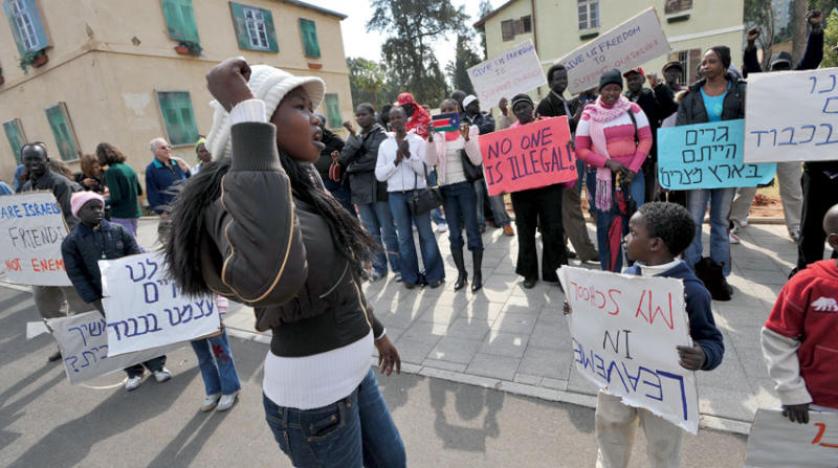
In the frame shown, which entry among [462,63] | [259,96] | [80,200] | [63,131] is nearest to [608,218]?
[259,96]

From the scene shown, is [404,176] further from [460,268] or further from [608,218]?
[608,218]

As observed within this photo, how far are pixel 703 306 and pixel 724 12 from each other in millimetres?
23565

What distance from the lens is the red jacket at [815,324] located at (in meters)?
1.71

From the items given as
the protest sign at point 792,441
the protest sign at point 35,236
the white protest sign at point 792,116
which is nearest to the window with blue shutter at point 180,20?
the protest sign at point 35,236

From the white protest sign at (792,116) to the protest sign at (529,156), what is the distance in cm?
148

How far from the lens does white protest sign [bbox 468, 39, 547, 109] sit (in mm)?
6172

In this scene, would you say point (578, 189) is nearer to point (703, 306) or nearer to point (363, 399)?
point (703, 306)

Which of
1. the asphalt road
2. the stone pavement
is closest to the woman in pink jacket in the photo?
the stone pavement

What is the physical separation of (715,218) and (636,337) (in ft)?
9.89

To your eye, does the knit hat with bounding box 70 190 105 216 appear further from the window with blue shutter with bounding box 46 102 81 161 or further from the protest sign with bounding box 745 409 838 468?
the window with blue shutter with bounding box 46 102 81 161

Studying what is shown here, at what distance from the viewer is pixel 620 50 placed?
5.50 m

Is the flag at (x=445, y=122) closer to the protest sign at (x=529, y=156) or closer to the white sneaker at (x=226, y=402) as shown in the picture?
the protest sign at (x=529, y=156)

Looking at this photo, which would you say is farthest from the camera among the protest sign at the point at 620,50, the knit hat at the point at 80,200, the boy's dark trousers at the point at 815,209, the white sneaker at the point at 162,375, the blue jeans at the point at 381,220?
the blue jeans at the point at 381,220

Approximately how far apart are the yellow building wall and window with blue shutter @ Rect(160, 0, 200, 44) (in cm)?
19
